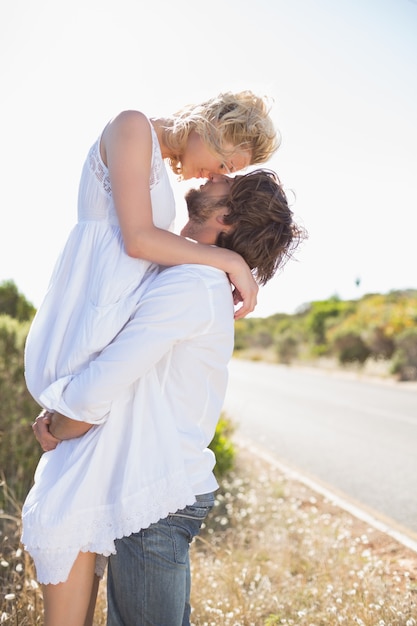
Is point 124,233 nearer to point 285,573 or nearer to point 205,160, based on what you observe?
point 205,160

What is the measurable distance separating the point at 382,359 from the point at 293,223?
2389 cm

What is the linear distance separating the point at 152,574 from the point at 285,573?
2.68 m

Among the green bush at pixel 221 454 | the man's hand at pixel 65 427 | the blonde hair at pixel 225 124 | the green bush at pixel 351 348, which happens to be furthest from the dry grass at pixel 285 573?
the green bush at pixel 351 348

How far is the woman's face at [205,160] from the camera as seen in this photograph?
234 centimetres

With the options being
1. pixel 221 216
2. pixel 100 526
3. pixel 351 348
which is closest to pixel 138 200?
pixel 221 216

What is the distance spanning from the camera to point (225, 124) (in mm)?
2273

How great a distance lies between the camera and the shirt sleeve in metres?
1.97

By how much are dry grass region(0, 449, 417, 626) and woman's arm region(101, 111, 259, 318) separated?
1653 mm

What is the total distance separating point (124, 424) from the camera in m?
2.12

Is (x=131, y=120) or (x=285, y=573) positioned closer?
(x=131, y=120)

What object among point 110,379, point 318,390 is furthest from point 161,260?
point 318,390

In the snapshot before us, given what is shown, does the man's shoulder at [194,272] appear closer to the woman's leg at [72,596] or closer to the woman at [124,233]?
the woman at [124,233]

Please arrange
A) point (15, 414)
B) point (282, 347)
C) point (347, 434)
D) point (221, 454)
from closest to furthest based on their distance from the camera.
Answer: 1. point (15, 414)
2. point (221, 454)
3. point (347, 434)
4. point (282, 347)

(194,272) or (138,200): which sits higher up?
(138,200)
